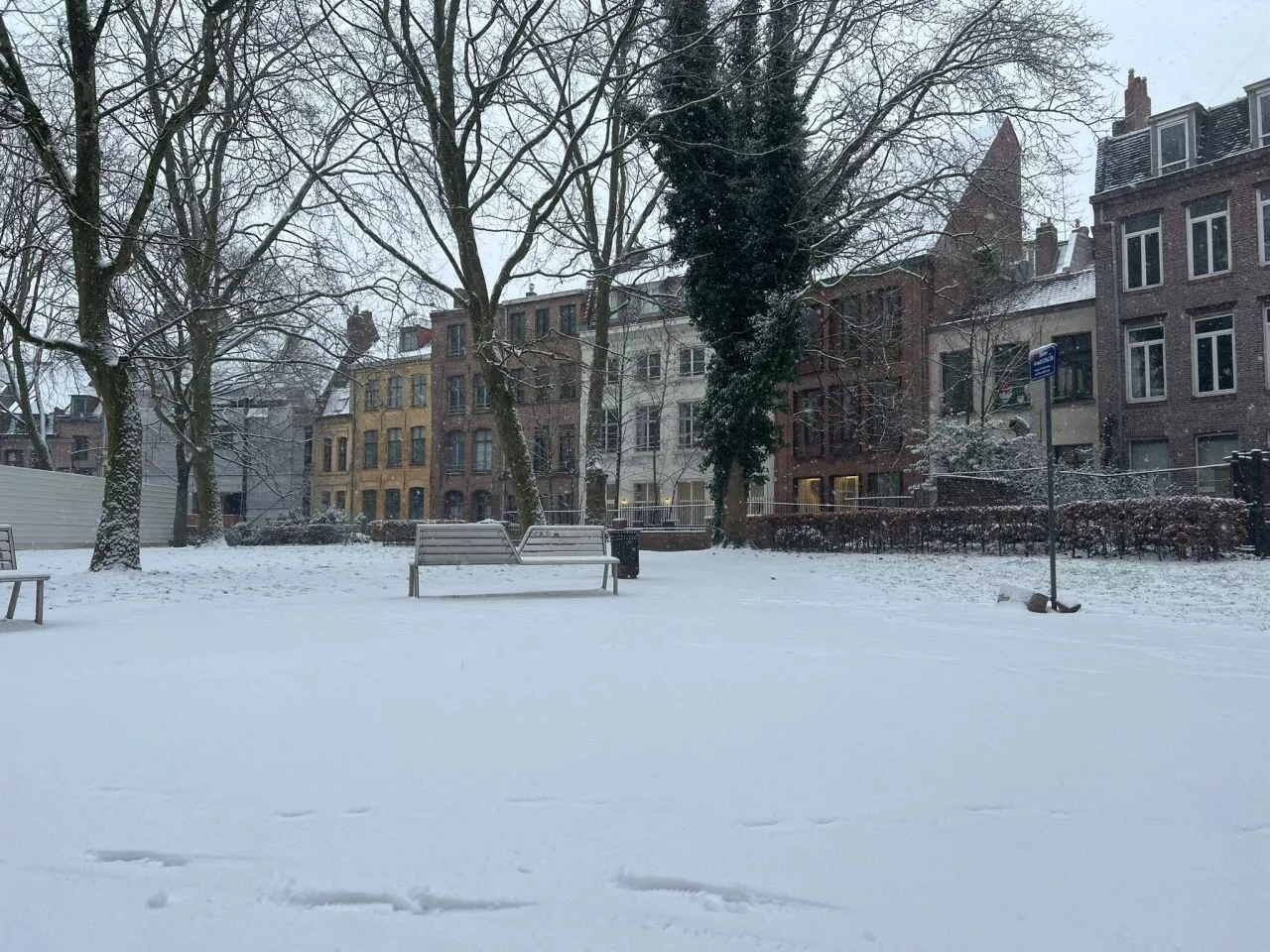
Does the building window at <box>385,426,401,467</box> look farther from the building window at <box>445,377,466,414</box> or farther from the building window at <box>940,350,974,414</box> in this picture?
the building window at <box>940,350,974,414</box>

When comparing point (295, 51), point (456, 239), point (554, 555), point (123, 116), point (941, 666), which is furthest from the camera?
A: point (456, 239)

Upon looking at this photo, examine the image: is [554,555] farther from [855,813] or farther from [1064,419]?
[1064,419]

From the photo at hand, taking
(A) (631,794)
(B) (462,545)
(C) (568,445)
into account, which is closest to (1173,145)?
(B) (462,545)

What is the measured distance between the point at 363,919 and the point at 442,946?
0.26m

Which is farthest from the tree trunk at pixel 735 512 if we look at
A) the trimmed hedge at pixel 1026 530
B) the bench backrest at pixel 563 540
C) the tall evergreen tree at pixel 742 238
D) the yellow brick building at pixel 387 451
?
the yellow brick building at pixel 387 451

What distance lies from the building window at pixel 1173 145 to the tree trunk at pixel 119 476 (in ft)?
91.3

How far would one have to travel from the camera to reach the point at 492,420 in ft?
163

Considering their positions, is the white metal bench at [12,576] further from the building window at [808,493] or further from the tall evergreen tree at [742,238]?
the building window at [808,493]

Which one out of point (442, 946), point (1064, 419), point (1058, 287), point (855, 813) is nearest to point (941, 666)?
point (855, 813)

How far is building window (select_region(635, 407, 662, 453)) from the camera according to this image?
1576 inches

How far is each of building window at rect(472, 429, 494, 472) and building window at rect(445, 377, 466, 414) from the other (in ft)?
6.65

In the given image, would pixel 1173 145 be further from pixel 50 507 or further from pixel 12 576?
pixel 50 507

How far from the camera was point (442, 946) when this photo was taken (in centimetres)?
218

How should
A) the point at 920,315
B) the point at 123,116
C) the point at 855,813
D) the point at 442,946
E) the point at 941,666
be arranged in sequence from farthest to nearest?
the point at 920,315, the point at 123,116, the point at 941,666, the point at 855,813, the point at 442,946
